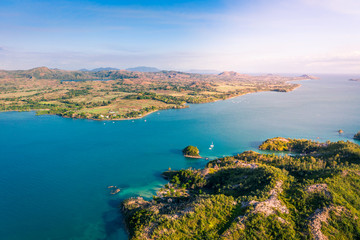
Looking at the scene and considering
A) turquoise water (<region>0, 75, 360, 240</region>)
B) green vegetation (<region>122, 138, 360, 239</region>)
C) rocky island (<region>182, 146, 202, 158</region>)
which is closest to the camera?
green vegetation (<region>122, 138, 360, 239</region>)

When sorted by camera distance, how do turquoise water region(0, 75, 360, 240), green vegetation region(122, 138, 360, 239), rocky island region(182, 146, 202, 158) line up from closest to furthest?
green vegetation region(122, 138, 360, 239), turquoise water region(0, 75, 360, 240), rocky island region(182, 146, 202, 158)

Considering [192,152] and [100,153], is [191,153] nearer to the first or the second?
[192,152]

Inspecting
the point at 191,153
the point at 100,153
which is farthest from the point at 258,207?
the point at 100,153

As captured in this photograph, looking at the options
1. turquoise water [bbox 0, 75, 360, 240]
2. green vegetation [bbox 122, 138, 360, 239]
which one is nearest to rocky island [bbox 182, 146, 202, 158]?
turquoise water [bbox 0, 75, 360, 240]

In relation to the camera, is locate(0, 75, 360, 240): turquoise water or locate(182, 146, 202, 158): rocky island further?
locate(182, 146, 202, 158): rocky island

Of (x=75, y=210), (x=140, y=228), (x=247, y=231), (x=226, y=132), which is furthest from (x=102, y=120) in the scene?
(x=247, y=231)

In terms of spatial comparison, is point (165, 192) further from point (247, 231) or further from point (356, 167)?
point (356, 167)

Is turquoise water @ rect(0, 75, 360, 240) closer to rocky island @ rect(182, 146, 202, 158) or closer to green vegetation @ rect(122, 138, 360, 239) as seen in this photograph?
rocky island @ rect(182, 146, 202, 158)
